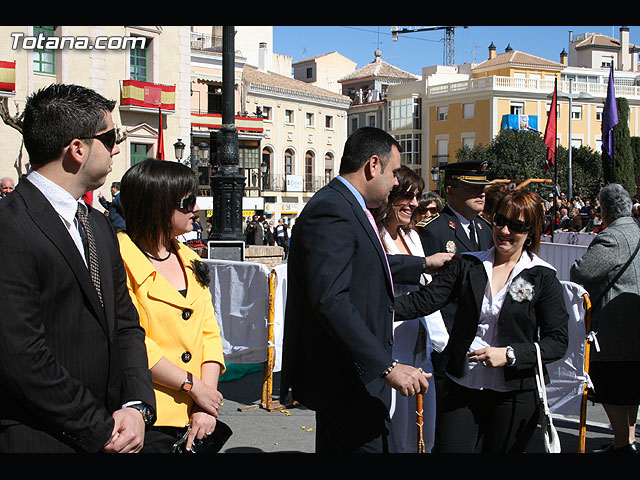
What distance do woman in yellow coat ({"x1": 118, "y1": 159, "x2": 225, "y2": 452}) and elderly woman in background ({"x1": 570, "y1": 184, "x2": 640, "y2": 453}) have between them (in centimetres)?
335

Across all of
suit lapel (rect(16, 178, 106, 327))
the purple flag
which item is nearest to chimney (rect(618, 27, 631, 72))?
the purple flag

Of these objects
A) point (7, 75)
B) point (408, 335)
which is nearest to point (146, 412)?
point (408, 335)

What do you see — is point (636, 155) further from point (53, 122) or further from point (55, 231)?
point (55, 231)

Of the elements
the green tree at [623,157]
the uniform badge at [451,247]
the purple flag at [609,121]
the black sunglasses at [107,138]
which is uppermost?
the green tree at [623,157]

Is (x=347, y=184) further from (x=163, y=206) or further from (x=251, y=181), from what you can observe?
(x=251, y=181)

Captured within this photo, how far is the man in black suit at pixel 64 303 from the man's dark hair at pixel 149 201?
59 cm

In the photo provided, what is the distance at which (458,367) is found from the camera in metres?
3.69

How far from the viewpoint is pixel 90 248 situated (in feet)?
7.71

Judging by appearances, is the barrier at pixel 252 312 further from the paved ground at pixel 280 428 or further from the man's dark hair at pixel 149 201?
the man's dark hair at pixel 149 201

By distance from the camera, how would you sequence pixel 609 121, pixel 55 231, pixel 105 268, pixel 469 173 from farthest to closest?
pixel 609 121 → pixel 469 173 → pixel 105 268 → pixel 55 231

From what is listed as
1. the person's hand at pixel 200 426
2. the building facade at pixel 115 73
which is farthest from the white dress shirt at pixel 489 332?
the building facade at pixel 115 73

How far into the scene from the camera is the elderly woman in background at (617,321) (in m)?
5.20

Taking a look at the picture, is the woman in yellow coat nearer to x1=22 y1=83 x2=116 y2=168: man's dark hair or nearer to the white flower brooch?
x1=22 y1=83 x2=116 y2=168: man's dark hair

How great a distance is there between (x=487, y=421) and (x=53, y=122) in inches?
103
